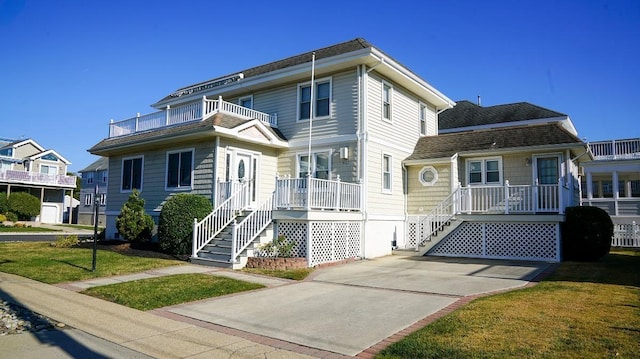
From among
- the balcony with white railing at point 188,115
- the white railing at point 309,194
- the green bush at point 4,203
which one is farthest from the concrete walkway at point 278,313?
the green bush at point 4,203

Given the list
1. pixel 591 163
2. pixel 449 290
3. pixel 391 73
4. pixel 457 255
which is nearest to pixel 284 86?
pixel 391 73

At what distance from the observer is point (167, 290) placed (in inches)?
362

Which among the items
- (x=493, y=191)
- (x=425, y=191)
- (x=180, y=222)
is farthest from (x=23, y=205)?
(x=493, y=191)

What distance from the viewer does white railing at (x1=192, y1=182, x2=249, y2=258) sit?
543 inches

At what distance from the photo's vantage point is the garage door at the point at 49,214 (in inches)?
1843

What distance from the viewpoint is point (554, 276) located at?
36.6 feet

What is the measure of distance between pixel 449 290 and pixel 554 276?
3639 mm

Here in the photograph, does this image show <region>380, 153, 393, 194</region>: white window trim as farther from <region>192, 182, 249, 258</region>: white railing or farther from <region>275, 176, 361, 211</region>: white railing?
<region>192, 182, 249, 258</region>: white railing

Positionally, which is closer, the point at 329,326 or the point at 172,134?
the point at 329,326

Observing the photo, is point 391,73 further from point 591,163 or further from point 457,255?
point 591,163

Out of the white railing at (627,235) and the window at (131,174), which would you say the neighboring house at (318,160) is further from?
the white railing at (627,235)

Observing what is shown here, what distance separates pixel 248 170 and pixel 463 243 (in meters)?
8.41

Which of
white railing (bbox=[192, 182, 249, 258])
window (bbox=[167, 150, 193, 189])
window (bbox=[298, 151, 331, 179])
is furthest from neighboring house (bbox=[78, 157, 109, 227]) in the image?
white railing (bbox=[192, 182, 249, 258])

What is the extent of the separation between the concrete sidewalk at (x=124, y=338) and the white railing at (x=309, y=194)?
253 inches
